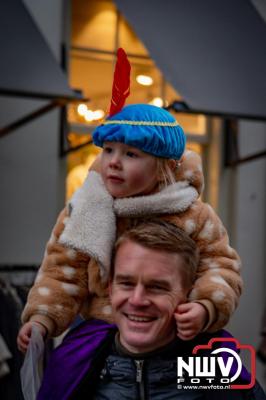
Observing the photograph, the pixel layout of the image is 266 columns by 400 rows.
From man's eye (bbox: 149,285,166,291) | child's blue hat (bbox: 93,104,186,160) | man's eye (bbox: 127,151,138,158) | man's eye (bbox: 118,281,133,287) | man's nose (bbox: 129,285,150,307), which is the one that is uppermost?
child's blue hat (bbox: 93,104,186,160)

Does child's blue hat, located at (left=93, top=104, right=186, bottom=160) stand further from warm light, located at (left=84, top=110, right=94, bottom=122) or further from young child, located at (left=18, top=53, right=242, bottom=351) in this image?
warm light, located at (left=84, top=110, right=94, bottom=122)

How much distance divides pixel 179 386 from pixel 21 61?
131 inches

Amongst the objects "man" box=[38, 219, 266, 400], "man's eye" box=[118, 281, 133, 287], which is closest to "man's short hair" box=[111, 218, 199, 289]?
"man" box=[38, 219, 266, 400]

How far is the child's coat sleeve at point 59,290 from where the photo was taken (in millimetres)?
2266

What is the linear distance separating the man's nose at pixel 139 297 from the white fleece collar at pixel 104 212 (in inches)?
7.9

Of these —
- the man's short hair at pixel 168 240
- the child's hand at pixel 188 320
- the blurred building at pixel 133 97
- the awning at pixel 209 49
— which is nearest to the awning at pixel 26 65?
the blurred building at pixel 133 97

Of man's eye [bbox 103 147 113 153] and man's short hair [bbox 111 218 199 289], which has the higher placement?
man's eye [bbox 103 147 113 153]

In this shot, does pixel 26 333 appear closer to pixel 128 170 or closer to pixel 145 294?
pixel 145 294

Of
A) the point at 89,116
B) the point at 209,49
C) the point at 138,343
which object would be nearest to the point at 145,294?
the point at 138,343

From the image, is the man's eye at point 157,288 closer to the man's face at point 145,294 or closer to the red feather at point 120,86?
the man's face at point 145,294

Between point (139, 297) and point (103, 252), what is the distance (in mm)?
249

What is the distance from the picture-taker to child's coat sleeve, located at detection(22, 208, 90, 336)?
7.43 ft

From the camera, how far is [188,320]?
79.0 inches

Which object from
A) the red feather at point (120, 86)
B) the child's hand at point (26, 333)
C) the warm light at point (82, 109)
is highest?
the warm light at point (82, 109)
